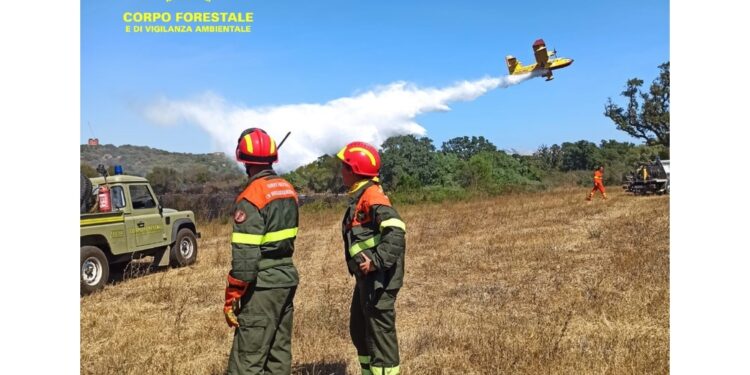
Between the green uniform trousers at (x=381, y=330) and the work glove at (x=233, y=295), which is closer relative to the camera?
the work glove at (x=233, y=295)

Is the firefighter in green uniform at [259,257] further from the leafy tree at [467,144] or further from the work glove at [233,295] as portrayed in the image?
the leafy tree at [467,144]

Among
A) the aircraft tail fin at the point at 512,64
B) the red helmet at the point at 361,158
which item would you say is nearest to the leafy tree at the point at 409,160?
the aircraft tail fin at the point at 512,64

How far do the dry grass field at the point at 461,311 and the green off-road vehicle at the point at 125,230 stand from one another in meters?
0.36

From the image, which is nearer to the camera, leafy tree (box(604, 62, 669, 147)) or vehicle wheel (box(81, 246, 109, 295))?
vehicle wheel (box(81, 246, 109, 295))

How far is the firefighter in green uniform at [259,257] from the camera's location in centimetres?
349

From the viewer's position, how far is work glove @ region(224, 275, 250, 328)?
347cm

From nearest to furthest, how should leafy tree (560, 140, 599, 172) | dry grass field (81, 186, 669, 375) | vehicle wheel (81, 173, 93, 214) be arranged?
dry grass field (81, 186, 669, 375) → vehicle wheel (81, 173, 93, 214) → leafy tree (560, 140, 599, 172)

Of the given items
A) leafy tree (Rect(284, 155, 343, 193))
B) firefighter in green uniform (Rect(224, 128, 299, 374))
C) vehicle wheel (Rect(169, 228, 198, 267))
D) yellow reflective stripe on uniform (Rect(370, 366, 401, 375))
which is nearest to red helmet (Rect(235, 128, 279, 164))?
firefighter in green uniform (Rect(224, 128, 299, 374))

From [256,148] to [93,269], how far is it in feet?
20.7

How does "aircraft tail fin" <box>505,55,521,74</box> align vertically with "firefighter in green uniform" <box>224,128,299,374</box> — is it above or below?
above

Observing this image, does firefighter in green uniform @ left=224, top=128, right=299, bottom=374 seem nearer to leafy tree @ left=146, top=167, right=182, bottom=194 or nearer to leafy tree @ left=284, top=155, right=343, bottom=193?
leafy tree @ left=284, top=155, right=343, bottom=193

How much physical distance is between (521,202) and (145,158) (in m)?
75.2

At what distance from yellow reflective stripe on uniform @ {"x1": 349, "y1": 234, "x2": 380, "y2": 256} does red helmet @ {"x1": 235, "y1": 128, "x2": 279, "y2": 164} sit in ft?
2.71

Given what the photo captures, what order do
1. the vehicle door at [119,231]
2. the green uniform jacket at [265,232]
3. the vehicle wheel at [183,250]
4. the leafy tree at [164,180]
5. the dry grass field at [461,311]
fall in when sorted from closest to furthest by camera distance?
the green uniform jacket at [265,232] < the dry grass field at [461,311] < the vehicle door at [119,231] < the vehicle wheel at [183,250] < the leafy tree at [164,180]
